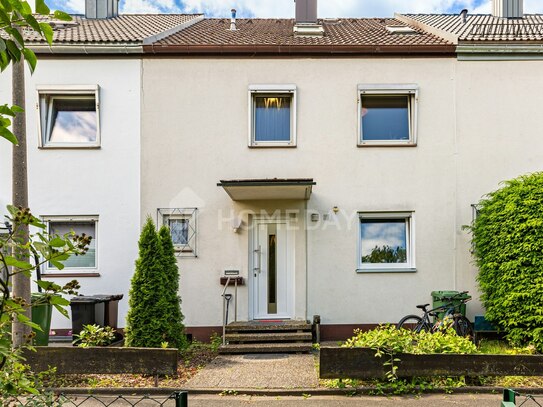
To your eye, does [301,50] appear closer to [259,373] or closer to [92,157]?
[92,157]

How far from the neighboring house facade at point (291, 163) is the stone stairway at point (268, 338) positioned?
0.73 meters

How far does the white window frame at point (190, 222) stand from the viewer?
1015 cm

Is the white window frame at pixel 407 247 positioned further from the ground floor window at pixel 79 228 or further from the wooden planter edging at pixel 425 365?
the ground floor window at pixel 79 228

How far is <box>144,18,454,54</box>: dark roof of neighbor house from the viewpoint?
10.4 meters

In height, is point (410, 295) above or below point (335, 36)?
below

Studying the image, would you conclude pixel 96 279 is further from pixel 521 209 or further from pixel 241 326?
pixel 521 209

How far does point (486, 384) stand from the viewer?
651 centimetres

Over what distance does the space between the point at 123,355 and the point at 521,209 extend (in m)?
7.45

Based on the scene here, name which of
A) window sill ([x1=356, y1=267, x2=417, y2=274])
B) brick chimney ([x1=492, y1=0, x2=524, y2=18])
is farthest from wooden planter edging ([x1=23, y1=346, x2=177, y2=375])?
brick chimney ([x1=492, y1=0, x2=524, y2=18])

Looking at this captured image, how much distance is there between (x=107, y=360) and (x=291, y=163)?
5.62m

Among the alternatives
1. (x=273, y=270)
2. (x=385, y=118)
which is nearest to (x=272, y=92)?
(x=385, y=118)

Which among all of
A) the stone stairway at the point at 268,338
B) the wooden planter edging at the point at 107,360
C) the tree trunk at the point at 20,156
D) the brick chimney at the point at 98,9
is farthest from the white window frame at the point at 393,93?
the brick chimney at the point at 98,9

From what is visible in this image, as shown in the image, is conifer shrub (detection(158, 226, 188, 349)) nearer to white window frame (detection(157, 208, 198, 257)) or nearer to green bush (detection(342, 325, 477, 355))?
white window frame (detection(157, 208, 198, 257))

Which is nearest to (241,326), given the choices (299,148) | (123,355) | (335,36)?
(123,355)
